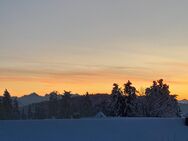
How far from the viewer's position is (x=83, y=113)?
111 m

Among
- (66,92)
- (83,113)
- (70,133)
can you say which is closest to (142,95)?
(83,113)

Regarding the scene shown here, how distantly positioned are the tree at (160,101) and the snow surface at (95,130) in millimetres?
32003

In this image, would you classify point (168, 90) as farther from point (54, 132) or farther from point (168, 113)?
point (54, 132)

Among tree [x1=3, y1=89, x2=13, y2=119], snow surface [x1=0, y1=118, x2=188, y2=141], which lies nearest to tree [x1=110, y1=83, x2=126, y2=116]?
snow surface [x1=0, y1=118, x2=188, y2=141]

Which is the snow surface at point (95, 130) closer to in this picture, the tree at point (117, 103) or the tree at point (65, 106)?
the tree at point (117, 103)

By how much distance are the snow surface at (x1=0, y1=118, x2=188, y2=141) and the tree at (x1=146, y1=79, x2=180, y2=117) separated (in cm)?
3200

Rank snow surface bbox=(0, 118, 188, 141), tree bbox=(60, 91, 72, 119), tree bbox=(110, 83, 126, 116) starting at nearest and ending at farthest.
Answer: snow surface bbox=(0, 118, 188, 141) → tree bbox=(110, 83, 126, 116) → tree bbox=(60, 91, 72, 119)

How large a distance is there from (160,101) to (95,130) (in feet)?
127

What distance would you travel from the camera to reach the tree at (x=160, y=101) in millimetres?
63681

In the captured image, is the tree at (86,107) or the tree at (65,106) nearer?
the tree at (86,107)

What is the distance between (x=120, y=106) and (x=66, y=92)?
66.8 metres

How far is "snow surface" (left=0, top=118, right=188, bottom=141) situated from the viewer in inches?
1020

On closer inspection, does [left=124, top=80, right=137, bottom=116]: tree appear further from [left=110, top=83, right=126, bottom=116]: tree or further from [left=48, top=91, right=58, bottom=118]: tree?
[left=48, top=91, right=58, bottom=118]: tree

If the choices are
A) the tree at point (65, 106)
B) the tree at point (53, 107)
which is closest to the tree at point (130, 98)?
the tree at point (65, 106)
